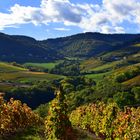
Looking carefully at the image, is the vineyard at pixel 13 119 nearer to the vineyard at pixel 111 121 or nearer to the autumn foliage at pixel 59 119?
the vineyard at pixel 111 121

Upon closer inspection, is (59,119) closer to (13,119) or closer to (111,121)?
(13,119)

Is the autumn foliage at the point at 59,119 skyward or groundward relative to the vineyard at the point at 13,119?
skyward

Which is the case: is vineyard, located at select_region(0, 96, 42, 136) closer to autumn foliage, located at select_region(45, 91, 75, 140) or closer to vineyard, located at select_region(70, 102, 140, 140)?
vineyard, located at select_region(70, 102, 140, 140)

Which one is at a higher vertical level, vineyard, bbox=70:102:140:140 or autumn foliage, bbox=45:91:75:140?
autumn foliage, bbox=45:91:75:140

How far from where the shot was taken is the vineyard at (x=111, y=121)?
70.8 m

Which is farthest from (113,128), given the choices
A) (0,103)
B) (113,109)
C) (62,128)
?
(62,128)

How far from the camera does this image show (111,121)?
10094 cm

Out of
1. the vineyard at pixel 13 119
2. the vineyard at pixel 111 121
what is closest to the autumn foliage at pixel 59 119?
the vineyard at pixel 111 121

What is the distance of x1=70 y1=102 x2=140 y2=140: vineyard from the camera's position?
70812 millimetres

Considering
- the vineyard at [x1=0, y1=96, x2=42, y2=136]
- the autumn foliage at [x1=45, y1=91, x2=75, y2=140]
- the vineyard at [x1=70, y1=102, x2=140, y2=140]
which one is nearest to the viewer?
the autumn foliage at [x1=45, y1=91, x2=75, y2=140]

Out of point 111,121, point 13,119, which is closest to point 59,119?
point 13,119

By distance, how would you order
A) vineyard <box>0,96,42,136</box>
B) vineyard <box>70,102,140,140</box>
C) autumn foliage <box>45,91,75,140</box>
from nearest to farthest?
autumn foliage <box>45,91,75,140</box>, vineyard <box>70,102,140,140</box>, vineyard <box>0,96,42,136</box>

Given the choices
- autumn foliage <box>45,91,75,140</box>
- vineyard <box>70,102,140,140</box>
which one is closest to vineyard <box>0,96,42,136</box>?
vineyard <box>70,102,140,140</box>

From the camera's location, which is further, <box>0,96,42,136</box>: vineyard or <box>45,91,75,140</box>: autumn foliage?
<box>0,96,42,136</box>: vineyard
